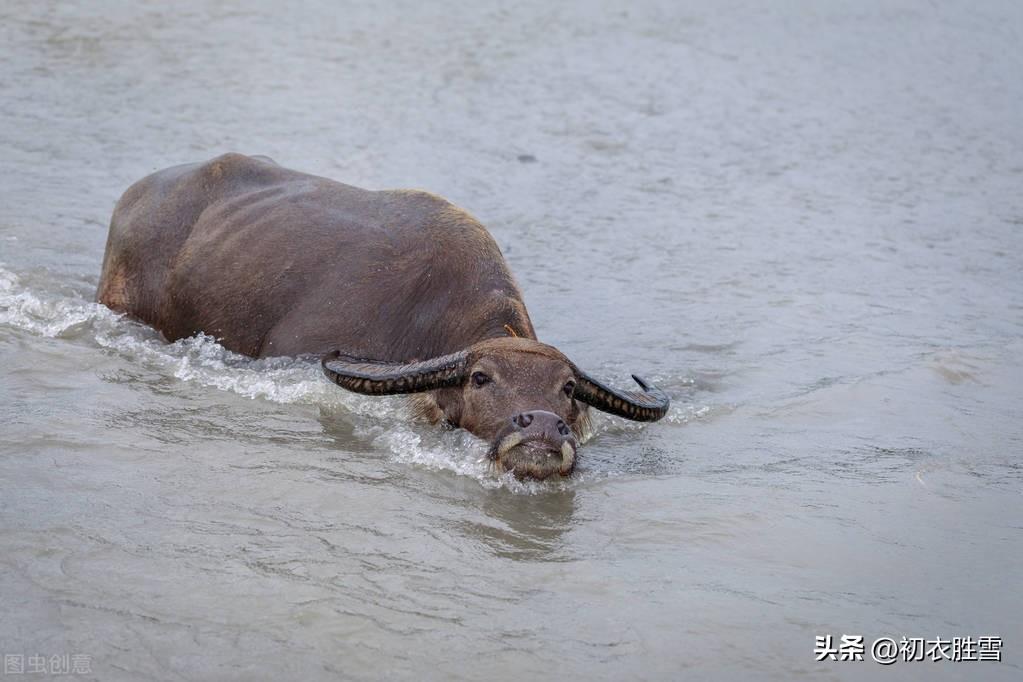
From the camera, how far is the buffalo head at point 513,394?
6336 millimetres

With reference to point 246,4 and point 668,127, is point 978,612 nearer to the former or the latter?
point 668,127

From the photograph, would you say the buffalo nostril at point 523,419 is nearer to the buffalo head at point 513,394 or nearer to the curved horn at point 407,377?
the buffalo head at point 513,394

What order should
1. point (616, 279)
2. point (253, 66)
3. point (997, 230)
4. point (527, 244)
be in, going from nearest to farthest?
point (616, 279) → point (527, 244) → point (997, 230) → point (253, 66)

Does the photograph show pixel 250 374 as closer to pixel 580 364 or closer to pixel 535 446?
pixel 535 446

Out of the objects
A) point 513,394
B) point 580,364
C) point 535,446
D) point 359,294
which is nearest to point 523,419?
point 535,446

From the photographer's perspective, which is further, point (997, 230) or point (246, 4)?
point (246, 4)

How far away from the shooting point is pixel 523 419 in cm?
634

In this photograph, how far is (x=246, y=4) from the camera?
2095 centimetres

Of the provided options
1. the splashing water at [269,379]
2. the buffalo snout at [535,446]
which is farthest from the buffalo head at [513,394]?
the splashing water at [269,379]

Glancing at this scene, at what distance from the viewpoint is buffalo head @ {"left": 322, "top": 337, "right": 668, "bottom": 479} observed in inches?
249

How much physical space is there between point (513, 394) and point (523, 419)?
287 millimetres

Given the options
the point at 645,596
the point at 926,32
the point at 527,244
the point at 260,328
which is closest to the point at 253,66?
the point at 527,244

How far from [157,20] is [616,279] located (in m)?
11.0

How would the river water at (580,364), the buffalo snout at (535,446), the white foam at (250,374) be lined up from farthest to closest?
the white foam at (250,374), the buffalo snout at (535,446), the river water at (580,364)
